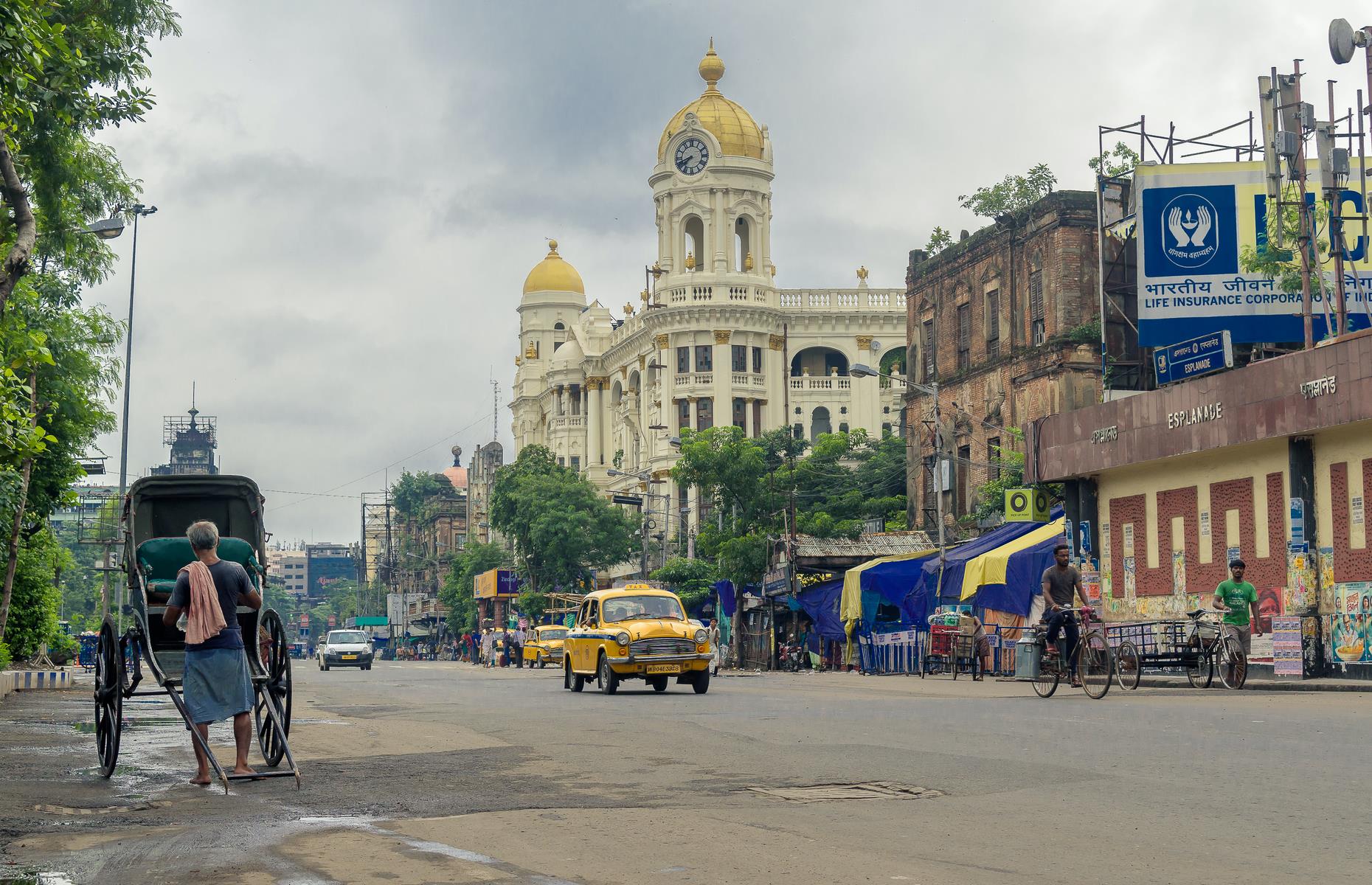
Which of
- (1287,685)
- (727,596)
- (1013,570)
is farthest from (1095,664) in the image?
(727,596)

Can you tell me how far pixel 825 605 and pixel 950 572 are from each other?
36.8 ft

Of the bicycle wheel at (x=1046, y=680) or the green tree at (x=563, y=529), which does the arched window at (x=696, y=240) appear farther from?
the bicycle wheel at (x=1046, y=680)

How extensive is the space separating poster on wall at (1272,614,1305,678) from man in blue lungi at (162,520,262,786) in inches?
764

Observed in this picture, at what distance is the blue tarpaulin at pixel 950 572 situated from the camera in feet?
121

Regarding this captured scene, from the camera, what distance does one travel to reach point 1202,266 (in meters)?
33.7

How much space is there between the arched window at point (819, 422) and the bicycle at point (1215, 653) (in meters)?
65.2

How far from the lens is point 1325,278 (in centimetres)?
3616

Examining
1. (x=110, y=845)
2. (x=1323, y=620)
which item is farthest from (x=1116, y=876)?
(x=1323, y=620)

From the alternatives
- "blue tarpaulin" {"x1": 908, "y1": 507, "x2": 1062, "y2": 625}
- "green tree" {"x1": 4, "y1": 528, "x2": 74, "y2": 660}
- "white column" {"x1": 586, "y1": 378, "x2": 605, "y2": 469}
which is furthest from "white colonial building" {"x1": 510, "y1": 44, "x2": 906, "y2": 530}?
"green tree" {"x1": 4, "y1": 528, "x2": 74, "y2": 660}

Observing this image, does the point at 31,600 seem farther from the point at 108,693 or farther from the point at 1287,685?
the point at 1287,685

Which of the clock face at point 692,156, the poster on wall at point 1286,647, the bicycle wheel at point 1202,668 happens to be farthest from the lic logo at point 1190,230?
the clock face at point 692,156

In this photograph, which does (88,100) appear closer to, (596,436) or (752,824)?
(752,824)

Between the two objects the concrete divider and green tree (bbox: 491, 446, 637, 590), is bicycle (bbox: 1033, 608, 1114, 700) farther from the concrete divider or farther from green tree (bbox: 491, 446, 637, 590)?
green tree (bbox: 491, 446, 637, 590)

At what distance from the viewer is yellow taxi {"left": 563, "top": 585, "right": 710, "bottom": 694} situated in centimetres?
2583
